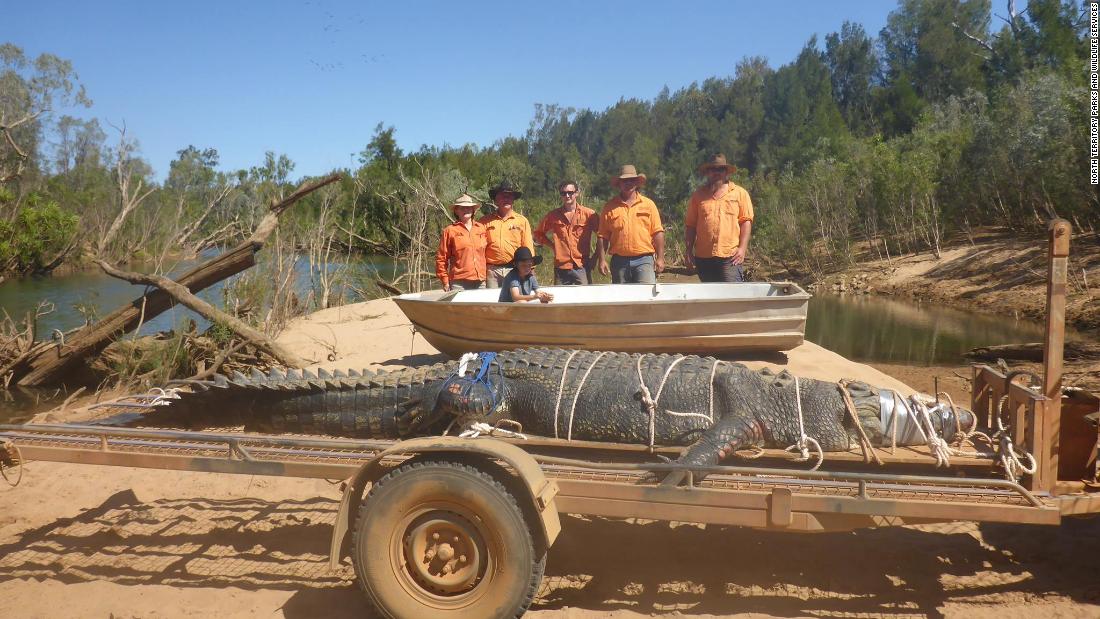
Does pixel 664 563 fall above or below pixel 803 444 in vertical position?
below

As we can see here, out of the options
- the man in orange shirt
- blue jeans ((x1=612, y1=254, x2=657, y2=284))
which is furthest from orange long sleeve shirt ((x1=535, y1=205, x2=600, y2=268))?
blue jeans ((x1=612, y1=254, x2=657, y2=284))

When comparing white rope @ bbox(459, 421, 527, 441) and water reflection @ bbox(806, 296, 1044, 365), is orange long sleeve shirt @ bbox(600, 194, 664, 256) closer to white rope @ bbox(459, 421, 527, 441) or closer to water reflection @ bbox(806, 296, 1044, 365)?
white rope @ bbox(459, 421, 527, 441)

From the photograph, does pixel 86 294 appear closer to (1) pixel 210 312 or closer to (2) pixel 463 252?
(1) pixel 210 312

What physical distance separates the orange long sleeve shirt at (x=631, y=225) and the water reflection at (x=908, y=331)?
446cm

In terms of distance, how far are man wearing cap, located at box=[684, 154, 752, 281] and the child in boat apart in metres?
1.94

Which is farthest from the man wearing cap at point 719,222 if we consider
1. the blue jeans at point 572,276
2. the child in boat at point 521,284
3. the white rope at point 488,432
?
the white rope at point 488,432

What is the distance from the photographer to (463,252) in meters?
7.34

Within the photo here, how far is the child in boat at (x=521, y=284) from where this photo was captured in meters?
6.02

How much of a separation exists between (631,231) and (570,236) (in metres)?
0.69

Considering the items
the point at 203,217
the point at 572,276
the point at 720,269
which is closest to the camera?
the point at 720,269

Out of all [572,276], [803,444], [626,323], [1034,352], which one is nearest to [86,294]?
[572,276]

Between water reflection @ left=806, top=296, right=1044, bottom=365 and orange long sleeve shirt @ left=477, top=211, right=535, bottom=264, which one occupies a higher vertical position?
orange long sleeve shirt @ left=477, top=211, right=535, bottom=264

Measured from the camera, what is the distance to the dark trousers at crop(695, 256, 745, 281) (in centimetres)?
724

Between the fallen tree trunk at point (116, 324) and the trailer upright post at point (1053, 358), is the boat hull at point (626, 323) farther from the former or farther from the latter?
the trailer upright post at point (1053, 358)
